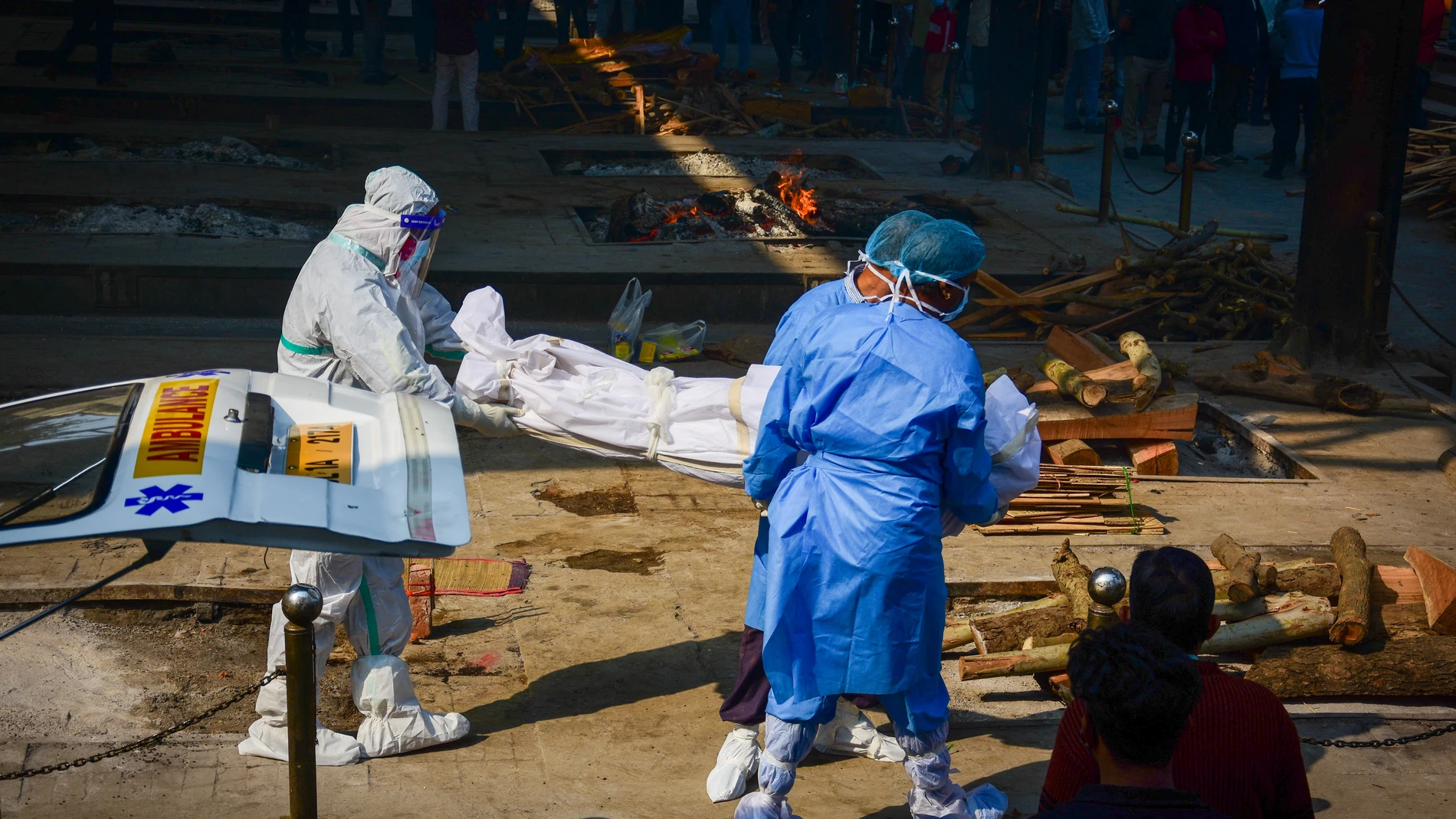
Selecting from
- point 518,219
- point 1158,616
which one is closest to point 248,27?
point 518,219

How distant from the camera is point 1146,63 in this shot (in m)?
14.8

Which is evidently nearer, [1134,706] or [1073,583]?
[1134,706]

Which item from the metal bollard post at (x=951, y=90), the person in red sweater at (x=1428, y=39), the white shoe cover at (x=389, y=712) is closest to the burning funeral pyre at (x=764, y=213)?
the metal bollard post at (x=951, y=90)

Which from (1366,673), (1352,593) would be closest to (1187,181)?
(1352,593)

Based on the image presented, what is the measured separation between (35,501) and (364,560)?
1.23 m

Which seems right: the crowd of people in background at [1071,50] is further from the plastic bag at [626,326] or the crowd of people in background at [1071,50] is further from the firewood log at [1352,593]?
the firewood log at [1352,593]

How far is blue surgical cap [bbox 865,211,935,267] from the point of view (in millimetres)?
3810

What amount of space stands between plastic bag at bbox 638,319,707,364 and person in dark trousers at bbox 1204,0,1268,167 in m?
8.69

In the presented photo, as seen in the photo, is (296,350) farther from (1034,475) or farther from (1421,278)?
(1421,278)

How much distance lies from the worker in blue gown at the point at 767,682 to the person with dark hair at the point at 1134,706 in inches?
63.5

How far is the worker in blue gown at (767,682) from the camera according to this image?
152 inches

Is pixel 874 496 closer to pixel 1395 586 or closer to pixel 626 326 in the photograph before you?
pixel 1395 586

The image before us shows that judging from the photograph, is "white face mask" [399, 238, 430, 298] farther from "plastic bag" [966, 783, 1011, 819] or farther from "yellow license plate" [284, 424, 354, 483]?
"plastic bag" [966, 783, 1011, 819]

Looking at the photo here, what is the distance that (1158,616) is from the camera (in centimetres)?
280
